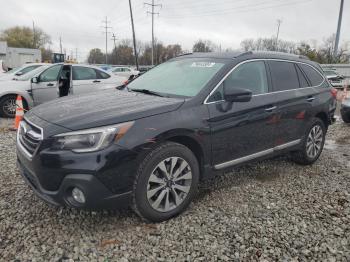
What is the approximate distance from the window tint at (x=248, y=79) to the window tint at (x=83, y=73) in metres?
6.02

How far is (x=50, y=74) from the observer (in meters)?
8.54

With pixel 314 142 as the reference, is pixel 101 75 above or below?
above

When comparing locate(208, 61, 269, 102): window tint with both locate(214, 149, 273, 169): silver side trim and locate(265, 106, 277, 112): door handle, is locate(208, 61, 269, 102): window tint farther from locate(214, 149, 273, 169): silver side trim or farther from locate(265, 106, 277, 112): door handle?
locate(214, 149, 273, 169): silver side trim

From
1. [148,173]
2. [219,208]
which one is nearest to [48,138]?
[148,173]

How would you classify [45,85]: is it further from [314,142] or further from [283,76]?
[314,142]

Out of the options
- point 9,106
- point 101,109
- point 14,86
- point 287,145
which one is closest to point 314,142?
point 287,145

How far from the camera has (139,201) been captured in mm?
2906

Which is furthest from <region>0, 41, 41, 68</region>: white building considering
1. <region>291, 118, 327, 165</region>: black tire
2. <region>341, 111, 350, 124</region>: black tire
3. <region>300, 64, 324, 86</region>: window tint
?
<region>291, 118, 327, 165</region>: black tire

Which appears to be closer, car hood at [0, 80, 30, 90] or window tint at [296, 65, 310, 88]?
window tint at [296, 65, 310, 88]

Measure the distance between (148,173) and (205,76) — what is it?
54.5 inches

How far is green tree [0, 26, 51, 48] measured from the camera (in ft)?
261

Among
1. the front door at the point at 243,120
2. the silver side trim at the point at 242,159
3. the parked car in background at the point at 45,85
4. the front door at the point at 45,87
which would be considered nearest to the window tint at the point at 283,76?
the front door at the point at 243,120

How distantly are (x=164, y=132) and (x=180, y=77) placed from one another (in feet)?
3.75

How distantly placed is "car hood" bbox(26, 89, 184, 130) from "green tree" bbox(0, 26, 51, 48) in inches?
3426
